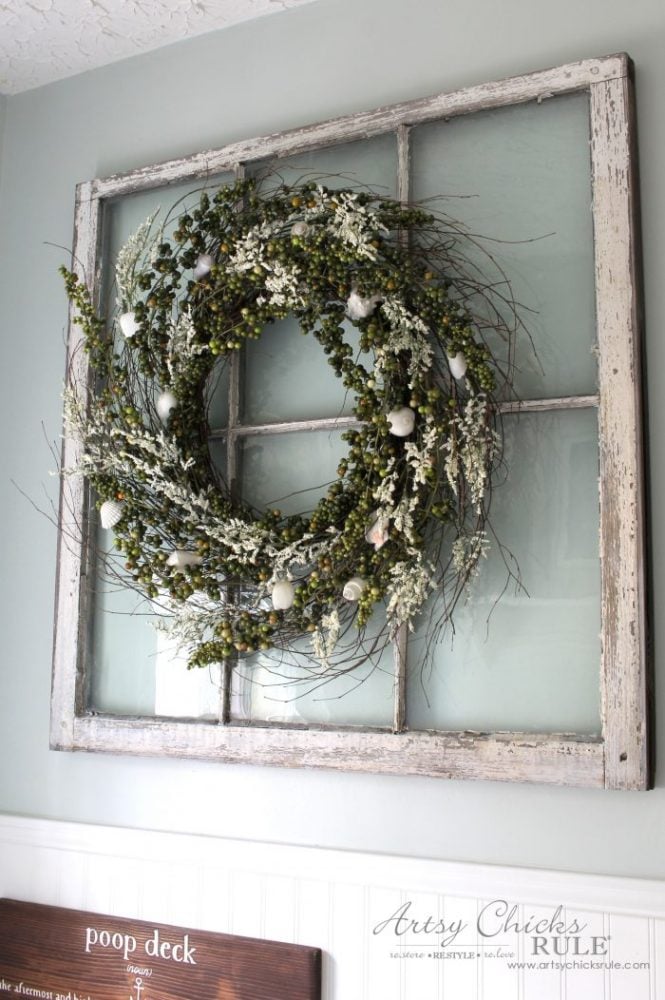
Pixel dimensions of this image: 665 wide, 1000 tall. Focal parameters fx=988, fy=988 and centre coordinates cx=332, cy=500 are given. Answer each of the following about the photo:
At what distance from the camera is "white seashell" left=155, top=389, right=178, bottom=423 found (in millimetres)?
1663

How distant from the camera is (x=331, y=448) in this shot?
1.66 m

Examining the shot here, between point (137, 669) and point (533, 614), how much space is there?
2.45 ft

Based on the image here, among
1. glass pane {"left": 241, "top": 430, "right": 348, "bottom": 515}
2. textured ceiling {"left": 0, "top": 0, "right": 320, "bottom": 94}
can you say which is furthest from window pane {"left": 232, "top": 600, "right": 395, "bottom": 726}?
textured ceiling {"left": 0, "top": 0, "right": 320, "bottom": 94}

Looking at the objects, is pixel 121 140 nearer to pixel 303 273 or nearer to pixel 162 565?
pixel 303 273

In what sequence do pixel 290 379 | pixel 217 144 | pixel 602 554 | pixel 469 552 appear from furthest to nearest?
pixel 217 144
pixel 290 379
pixel 469 552
pixel 602 554

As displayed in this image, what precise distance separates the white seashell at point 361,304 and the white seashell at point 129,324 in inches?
15.8

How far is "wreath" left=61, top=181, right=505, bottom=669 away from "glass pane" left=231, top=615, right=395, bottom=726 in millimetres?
26

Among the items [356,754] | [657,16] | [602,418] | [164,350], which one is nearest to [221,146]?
[164,350]

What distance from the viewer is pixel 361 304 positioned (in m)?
1.54

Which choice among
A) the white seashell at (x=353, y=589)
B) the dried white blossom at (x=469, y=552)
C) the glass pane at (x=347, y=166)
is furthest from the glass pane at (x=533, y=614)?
the glass pane at (x=347, y=166)

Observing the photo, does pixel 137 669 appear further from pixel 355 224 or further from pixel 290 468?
pixel 355 224

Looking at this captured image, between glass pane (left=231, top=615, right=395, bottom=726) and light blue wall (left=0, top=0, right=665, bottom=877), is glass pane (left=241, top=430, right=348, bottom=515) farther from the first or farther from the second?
light blue wall (left=0, top=0, right=665, bottom=877)

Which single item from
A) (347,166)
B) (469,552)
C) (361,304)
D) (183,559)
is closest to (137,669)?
(183,559)

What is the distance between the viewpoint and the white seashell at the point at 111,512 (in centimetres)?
168
